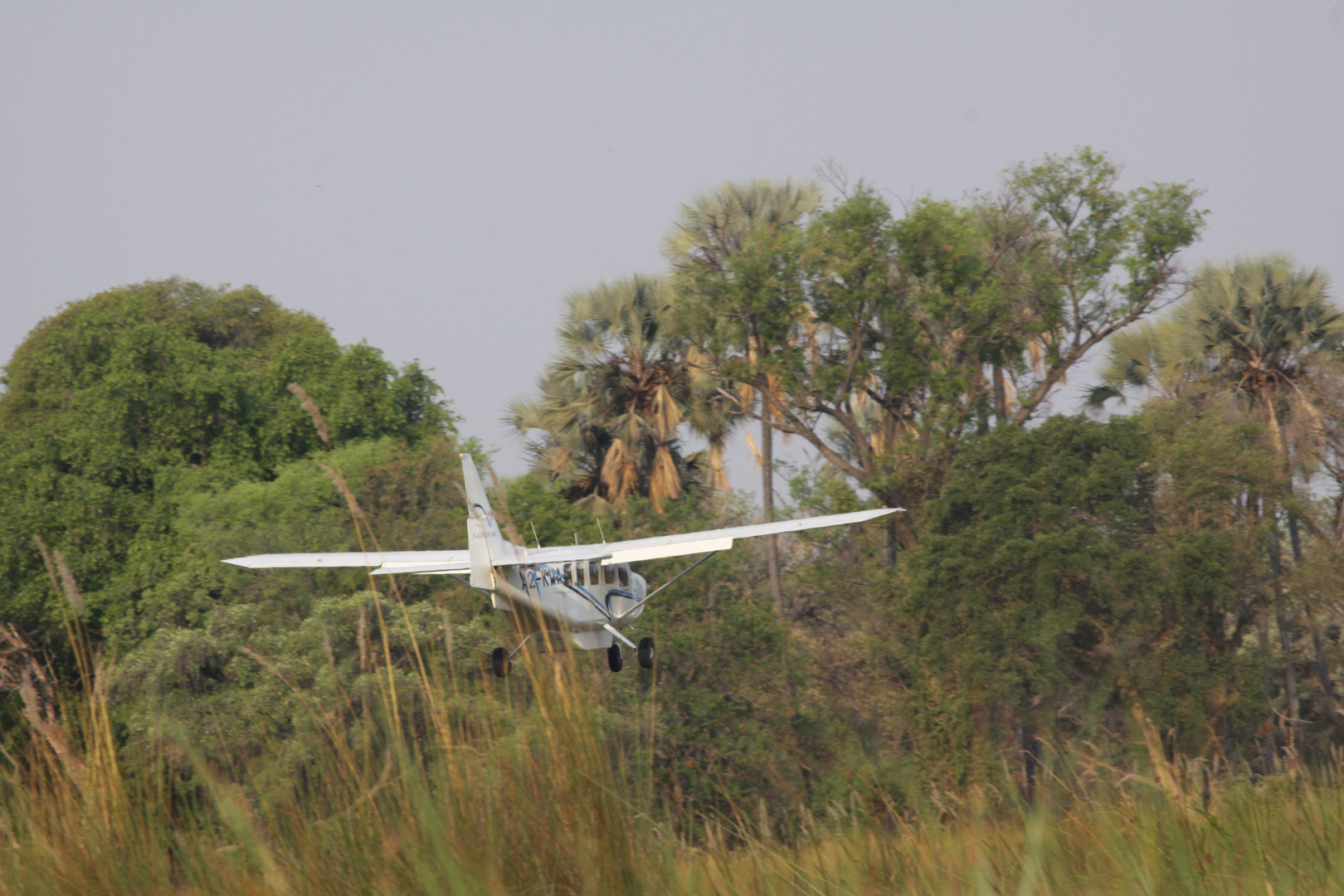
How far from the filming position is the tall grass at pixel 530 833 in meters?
2.71

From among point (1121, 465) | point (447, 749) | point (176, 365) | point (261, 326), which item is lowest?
point (447, 749)

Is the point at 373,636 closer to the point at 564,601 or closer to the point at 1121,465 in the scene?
the point at 564,601

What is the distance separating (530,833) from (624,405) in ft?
→ 98.8

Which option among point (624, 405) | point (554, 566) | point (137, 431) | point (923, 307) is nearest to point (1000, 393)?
point (923, 307)

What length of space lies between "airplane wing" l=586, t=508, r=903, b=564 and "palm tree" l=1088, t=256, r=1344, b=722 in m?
16.4

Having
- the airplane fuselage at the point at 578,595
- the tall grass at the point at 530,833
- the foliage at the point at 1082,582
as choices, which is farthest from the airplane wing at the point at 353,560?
the foliage at the point at 1082,582

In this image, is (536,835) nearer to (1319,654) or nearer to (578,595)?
(578,595)

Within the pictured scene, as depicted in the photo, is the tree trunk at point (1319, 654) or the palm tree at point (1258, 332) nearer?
the tree trunk at point (1319, 654)

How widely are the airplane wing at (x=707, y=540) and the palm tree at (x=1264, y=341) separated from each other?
16.4m

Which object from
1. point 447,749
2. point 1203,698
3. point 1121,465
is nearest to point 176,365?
point 1121,465

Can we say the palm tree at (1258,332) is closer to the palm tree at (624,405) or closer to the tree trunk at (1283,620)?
the tree trunk at (1283,620)

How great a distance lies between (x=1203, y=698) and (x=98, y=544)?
79.6ft

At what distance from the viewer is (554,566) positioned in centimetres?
1501

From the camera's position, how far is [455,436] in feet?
99.0
